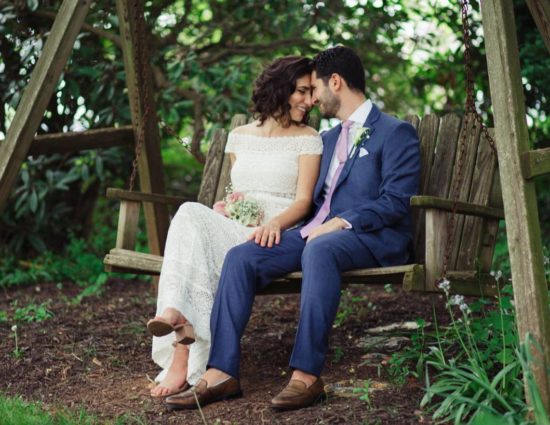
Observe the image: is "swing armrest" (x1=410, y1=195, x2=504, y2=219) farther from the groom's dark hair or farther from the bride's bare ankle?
the bride's bare ankle

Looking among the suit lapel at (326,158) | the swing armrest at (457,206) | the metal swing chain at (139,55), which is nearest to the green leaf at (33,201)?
the metal swing chain at (139,55)

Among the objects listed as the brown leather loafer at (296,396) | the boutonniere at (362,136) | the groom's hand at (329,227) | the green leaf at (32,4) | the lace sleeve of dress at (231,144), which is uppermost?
the green leaf at (32,4)

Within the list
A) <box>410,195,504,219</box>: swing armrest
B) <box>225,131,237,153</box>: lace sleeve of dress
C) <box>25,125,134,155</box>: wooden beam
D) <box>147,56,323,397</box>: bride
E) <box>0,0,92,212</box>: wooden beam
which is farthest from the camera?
<box>25,125,134,155</box>: wooden beam

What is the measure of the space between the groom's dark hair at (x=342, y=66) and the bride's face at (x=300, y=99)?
18cm

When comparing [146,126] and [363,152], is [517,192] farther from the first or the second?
[146,126]

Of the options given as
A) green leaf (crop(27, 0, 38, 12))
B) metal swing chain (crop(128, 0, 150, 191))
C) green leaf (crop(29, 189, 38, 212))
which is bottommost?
green leaf (crop(29, 189, 38, 212))

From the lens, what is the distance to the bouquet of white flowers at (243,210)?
416 cm

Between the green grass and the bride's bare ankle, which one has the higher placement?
the bride's bare ankle

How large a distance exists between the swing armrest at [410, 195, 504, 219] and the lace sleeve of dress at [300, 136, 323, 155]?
2.77ft

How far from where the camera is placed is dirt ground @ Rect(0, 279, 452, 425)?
132 inches

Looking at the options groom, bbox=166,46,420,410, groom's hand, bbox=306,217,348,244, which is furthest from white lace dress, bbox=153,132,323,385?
groom's hand, bbox=306,217,348,244

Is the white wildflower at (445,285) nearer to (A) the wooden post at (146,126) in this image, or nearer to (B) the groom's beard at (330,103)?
(B) the groom's beard at (330,103)

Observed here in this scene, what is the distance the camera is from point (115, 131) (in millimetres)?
5270

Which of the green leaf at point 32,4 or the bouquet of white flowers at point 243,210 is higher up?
the green leaf at point 32,4
